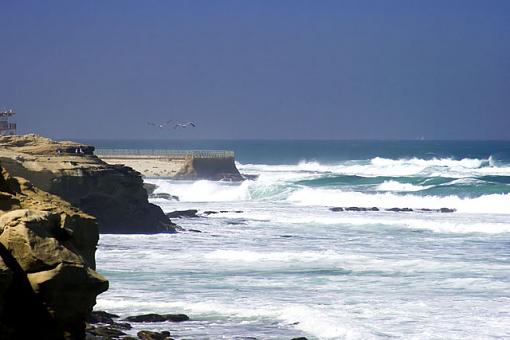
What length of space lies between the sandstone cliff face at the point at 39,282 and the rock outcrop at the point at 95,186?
21.5m

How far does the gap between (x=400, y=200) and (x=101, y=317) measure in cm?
4039

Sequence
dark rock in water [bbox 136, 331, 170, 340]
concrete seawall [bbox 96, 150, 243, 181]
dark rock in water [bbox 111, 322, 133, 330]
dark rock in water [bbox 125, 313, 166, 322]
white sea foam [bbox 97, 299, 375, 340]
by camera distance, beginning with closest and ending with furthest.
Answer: dark rock in water [bbox 136, 331, 170, 340] < dark rock in water [bbox 111, 322, 133, 330] < white sea foam [bbox 97, 299, 375, 340] < dark rock in water [bbox 125, 313, 166, 322] < concrete seawall [bbox 96, 150, 243, 181]

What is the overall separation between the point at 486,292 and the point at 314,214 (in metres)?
24.5

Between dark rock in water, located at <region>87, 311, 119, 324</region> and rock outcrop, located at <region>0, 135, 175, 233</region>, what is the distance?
1426 cm

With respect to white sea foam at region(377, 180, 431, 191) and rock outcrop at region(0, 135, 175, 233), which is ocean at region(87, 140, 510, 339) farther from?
white sea foam at region(377, 180, 431, 191)

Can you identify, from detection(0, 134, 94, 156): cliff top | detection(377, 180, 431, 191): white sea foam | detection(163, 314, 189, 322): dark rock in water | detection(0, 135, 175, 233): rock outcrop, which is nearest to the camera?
detection(163, 314, 189, 322): dark rock in water

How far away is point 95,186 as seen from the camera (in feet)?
115

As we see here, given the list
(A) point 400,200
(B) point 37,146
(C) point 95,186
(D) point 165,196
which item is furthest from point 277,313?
(A) point 400,200

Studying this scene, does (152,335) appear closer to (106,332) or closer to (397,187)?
(106,332)

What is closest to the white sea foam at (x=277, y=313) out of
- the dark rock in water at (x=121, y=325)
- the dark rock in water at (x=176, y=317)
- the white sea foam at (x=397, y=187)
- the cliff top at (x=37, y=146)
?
the dark rock in water at (x=176, y=317)

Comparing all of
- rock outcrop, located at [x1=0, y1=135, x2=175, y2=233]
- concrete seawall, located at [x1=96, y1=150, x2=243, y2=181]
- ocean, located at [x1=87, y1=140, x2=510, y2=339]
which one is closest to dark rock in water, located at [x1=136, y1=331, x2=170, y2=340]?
ocean, located at [x1=87, y1=140, x2=510, y2=339]

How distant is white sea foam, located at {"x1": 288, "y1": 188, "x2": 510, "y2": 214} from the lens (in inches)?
2080

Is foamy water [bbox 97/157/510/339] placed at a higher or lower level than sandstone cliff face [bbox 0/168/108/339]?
lower

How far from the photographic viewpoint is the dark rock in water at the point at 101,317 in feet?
58.3
